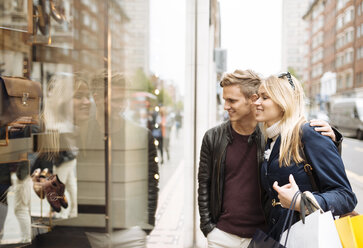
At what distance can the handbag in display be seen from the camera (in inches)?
110

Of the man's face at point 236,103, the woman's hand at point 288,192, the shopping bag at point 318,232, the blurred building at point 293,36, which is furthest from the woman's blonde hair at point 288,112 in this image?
the blurred building at point 293,36

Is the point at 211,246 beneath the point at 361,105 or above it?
beneath

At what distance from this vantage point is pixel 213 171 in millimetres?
2176

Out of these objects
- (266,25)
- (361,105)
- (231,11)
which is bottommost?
(361,105)

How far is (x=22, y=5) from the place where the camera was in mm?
3654

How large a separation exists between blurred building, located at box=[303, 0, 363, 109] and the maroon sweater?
0.62m

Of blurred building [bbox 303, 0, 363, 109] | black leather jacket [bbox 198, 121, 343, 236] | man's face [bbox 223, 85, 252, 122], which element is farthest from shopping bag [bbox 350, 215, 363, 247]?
blurred building [bbox 303, 0, 363, 109]

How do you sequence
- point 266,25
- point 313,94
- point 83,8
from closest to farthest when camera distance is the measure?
1. point 313,94
2. point 266,25
3. point 83,8

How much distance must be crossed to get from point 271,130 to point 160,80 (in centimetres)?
453

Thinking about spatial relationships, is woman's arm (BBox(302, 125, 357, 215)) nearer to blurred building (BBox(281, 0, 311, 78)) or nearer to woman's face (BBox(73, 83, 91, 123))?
blurred building (BBox(281, 0, 311, 78))

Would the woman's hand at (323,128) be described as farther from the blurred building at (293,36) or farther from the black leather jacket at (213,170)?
the blurred building at (293,36)

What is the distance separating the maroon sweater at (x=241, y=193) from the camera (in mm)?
2051

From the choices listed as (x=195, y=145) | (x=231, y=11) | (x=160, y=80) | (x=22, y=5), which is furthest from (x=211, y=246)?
(x=160, y=80)

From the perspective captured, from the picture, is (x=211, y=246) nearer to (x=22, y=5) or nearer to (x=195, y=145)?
(x=195, y=145)
